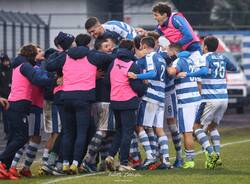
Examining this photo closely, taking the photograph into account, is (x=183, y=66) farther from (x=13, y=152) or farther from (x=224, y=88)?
(x=13, y=152)

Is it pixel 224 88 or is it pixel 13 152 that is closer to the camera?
pixel 13 152

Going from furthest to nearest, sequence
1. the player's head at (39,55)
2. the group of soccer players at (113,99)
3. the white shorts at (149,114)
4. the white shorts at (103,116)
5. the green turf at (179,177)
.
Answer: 1. the white shorts at (149,114)
2. the white shorts at (103,116)
3. the player's head at (39,55)
4. the group of soccer players at (113,99)
5. the green turf at (179,177)

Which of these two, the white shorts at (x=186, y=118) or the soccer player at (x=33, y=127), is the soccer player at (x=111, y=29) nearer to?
the soccer player at (x=33, y=127)

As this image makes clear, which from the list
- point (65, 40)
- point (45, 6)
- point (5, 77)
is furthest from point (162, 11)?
point (45, 6)

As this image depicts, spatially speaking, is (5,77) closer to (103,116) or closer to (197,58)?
(197,58)

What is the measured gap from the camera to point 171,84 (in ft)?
61.7

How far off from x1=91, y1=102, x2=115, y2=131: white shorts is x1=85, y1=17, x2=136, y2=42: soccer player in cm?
116

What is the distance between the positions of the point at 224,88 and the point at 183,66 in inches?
46.8

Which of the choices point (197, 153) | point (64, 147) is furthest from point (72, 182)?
point (197, 153)

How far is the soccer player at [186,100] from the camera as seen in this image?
18.2 m

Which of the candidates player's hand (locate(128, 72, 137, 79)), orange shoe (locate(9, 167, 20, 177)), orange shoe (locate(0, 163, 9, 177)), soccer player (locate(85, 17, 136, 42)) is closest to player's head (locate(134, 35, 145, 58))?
soccer player (locate(85, 17, 136, 42))

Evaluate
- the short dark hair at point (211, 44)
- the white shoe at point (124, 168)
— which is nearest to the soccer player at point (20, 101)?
the white shoe at point (124, 168)

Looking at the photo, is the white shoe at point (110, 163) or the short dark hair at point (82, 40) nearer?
the white shoe at point (110, 163)

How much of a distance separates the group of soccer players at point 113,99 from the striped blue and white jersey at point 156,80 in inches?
0.6
